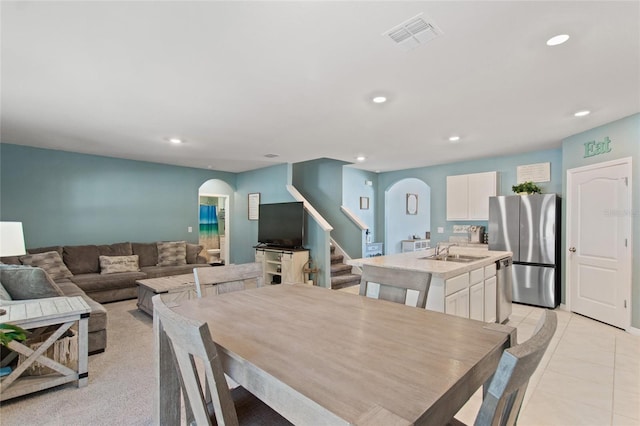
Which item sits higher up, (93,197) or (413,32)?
(413,32)

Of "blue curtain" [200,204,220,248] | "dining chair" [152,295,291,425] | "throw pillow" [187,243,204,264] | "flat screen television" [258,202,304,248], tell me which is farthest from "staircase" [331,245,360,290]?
"dining chair" [152,295,291,425]

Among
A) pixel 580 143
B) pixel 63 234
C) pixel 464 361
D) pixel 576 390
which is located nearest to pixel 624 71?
pixel 580 143

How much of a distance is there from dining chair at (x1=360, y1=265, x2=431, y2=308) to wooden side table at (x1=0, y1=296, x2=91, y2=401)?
88.0 inches

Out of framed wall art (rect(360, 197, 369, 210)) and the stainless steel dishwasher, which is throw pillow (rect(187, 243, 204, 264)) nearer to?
framed wall art (rect(360, 197, 369, 210))

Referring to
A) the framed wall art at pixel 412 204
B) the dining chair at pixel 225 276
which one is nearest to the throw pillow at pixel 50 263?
the dining chair at pixel 225 276

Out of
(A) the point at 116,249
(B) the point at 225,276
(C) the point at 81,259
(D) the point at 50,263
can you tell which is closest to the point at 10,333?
(B) the point at 225,276

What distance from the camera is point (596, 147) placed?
12.6 ft

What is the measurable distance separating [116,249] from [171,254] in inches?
34.7

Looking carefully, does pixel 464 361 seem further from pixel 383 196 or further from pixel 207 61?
pixel 383 196

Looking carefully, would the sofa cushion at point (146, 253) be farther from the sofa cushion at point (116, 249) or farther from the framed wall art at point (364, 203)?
the framed wall art at point (364, 203)

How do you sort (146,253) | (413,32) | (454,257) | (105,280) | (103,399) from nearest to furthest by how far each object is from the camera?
(413,32) < (103,399) < (454,257) < (105,280) < (146,253)

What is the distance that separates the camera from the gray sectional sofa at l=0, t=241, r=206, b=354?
4359 millimetres

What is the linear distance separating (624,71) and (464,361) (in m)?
2.78

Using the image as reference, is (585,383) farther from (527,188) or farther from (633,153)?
(527,188)
